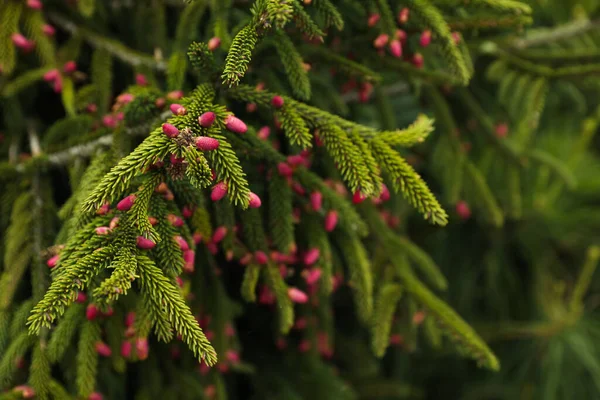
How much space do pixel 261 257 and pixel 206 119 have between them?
522mm

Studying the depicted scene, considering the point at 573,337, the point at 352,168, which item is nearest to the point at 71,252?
the point at 352,168

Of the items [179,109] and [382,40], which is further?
[382,40]

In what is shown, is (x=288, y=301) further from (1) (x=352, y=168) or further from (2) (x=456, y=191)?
(2) (x=456, y=191)

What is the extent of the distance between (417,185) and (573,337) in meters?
2.23

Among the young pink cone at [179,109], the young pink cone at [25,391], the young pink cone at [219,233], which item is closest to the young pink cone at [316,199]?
the young pink cone at [219,233]

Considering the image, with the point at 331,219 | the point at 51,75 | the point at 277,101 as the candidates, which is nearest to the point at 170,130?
the point at 277,101

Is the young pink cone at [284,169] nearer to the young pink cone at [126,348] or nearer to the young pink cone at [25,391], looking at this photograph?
the young pink cone at [126,348]

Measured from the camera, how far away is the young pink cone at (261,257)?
150 centimetres

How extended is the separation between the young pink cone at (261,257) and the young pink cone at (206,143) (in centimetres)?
52

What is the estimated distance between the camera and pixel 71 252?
116 centimetres

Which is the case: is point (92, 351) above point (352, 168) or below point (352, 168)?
below

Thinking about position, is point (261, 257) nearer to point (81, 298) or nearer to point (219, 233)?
point (219, 233)

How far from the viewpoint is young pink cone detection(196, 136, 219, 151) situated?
3.34 ft

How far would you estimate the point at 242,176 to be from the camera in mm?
1225
